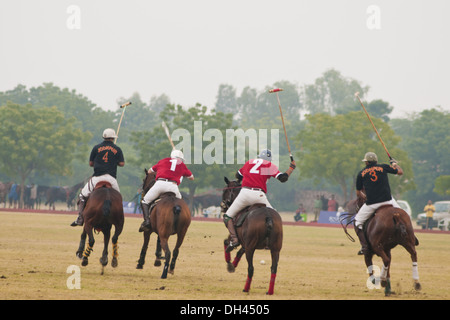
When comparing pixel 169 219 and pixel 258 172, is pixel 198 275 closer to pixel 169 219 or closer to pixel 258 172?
pixel 169 219

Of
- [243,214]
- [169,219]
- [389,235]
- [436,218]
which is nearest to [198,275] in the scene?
[169,219]

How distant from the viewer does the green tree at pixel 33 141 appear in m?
60.7

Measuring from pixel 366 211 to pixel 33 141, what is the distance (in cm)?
5070

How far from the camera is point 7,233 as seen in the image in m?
24.5

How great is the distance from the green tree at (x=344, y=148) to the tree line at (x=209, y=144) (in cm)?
8

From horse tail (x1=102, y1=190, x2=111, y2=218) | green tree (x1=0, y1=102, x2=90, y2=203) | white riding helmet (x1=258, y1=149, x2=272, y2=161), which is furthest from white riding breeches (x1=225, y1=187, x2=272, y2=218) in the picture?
green tree (x1=0, y1=102, x2=90, y2=203)

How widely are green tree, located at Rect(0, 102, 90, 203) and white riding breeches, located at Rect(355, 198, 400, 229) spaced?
49.7 meters

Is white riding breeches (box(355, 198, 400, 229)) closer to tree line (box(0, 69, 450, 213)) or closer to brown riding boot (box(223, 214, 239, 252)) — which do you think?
brown riding boot (box(223, 214, 239, 252))

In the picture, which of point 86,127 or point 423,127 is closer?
point 423,127

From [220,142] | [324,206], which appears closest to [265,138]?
[220,142]
